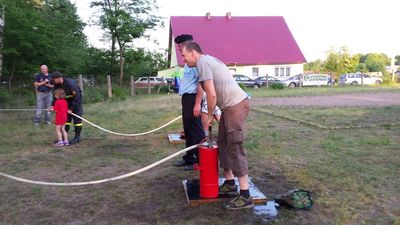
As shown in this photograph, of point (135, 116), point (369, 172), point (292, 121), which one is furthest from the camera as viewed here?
point (135, 116)

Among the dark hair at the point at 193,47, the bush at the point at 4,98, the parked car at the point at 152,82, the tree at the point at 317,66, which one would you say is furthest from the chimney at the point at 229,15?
the dark hair at the point at 193,47

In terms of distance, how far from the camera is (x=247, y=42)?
4772cm

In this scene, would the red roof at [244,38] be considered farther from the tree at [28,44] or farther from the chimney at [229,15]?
the tree at [28,44]

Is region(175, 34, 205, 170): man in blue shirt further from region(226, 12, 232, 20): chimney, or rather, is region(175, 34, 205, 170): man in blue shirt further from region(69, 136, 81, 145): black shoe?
region(226, 12, 232, 20): chimney

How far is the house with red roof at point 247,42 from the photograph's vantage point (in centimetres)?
4622

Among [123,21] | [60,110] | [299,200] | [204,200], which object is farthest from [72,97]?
[123,21]

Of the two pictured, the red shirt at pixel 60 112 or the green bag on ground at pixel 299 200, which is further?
the red shirt at pixel 60 112

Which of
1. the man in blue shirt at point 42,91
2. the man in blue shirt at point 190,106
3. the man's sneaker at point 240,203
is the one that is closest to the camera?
the man's sneaker at point 240,203

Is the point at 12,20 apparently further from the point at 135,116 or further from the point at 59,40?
the point at 135,116

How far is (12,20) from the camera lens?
17.1 metres

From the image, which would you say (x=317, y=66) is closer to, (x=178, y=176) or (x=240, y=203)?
(x=178, y=176)

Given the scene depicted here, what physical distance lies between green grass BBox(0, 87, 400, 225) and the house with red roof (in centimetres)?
3652

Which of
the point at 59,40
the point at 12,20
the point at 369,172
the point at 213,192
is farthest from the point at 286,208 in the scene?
the point at 59,40

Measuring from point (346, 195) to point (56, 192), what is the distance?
3.41m
